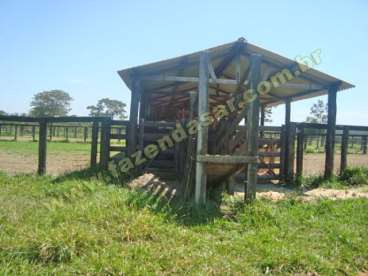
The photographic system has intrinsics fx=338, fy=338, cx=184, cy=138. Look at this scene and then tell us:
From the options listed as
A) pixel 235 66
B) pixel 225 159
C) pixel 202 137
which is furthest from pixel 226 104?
pixel 235 66

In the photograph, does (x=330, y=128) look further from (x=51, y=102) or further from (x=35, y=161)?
(x=51, y=102)

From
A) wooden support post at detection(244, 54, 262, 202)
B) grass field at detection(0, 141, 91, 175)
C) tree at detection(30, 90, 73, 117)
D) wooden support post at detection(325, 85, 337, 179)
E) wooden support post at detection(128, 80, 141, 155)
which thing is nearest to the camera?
wooden support post at detection(244, 54, 262, 202)

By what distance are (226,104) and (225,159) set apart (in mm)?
1784

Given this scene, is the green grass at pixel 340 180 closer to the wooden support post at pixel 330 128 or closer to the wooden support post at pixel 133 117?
the wooden support post at pixel 330 128

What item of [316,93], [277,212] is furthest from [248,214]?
[316,93]

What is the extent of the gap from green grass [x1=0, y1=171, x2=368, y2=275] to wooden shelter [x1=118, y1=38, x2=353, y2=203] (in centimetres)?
83

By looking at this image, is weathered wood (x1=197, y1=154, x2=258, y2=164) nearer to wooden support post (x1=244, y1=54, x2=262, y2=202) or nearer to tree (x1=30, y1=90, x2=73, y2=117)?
wooden support post (x1=244, y1=54, x2=262, y2=202)

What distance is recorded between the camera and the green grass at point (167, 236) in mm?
3436

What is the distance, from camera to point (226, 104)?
7180mm

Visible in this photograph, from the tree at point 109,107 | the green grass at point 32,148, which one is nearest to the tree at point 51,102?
the tree at point 109,107

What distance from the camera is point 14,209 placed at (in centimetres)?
479

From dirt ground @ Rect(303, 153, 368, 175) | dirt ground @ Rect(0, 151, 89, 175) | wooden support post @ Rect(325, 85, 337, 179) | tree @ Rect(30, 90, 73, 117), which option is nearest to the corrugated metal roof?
wooden support post @ Rect(325, 85, 337, 179)

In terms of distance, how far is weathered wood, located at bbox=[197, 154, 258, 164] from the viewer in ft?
18.9

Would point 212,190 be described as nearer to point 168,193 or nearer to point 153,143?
point 168,193
